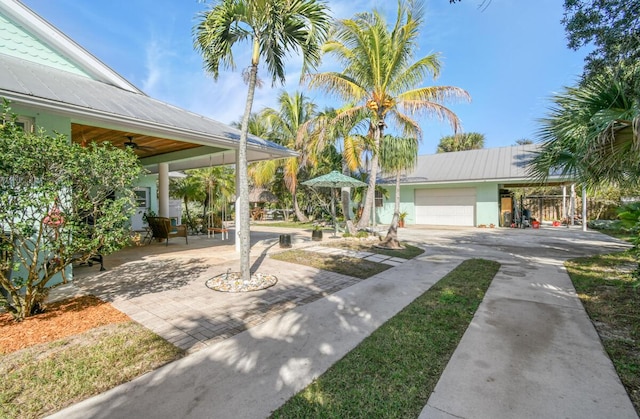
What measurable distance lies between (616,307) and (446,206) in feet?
51.3

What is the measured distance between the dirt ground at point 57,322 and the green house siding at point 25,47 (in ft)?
20.8

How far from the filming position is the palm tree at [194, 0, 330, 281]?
4977 millimetres

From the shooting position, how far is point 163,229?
9.58 metres

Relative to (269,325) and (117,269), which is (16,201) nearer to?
(269,325)

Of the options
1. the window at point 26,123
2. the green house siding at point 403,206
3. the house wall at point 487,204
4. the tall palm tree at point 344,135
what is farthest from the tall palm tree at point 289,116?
the window at point 26,123

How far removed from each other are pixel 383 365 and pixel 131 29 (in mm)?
12266

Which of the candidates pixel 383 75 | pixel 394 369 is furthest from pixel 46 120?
pixel 383 75

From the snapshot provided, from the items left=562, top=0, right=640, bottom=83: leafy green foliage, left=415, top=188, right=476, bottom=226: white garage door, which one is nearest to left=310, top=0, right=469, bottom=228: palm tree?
left=562, top=0, right=640, bottom=83: leafy green foliage

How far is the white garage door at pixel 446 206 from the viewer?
1853 cm

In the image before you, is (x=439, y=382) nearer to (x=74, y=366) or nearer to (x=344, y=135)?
(x=74, y=366)

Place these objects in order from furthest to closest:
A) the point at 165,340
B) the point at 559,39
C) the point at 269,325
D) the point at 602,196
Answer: the point at 602,196 < the point at 559,39 < the point at 269,325 < the point at 165,340

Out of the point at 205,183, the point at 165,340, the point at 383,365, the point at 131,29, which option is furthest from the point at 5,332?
the point at 205,183

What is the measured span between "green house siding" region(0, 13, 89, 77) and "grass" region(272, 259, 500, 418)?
9.66 metres

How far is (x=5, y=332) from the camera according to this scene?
3.44m
